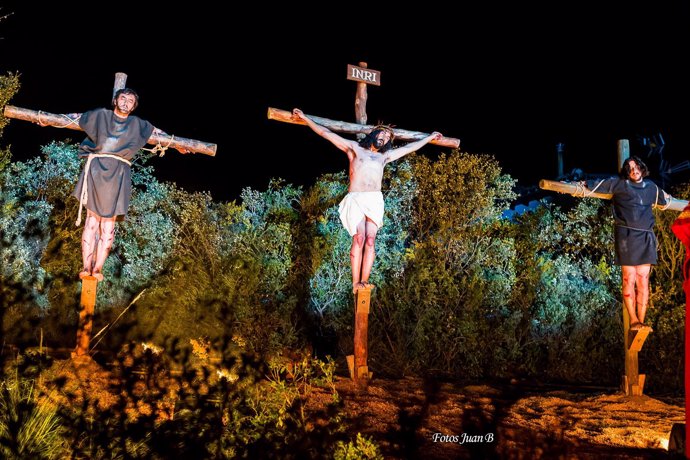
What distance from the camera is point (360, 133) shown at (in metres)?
7.12

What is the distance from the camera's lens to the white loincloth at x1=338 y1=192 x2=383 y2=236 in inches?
253

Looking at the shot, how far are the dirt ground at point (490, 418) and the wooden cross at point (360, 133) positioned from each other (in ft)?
0.67

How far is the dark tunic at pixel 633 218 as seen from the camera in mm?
6562

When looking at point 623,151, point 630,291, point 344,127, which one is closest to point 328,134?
point 344,127

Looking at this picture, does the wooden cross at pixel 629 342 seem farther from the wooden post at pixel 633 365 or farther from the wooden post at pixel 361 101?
the wooden post at pixel 361 101

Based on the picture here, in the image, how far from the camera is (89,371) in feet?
17.2

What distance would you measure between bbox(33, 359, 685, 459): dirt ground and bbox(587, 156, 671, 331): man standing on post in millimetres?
1073

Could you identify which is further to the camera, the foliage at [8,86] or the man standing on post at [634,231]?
Result: the foliage at [8,86]

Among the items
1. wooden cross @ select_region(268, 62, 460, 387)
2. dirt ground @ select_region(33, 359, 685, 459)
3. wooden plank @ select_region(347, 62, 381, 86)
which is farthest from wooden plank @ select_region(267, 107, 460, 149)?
dirt ground @ select_region(33, 359, 685, 459)

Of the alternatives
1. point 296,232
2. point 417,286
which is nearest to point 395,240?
point 417,286

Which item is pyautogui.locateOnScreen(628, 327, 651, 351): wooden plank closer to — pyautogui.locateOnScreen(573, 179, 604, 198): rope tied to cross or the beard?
pyautogui.locateOnScreen(573, 179, 604, 198): rope tied to cross

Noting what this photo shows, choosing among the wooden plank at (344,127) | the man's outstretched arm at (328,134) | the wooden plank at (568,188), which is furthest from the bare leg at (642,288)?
the man's outstretched arm at (328,134)

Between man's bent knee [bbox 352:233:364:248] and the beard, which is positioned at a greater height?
the beard

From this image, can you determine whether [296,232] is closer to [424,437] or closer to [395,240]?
[395,240]
